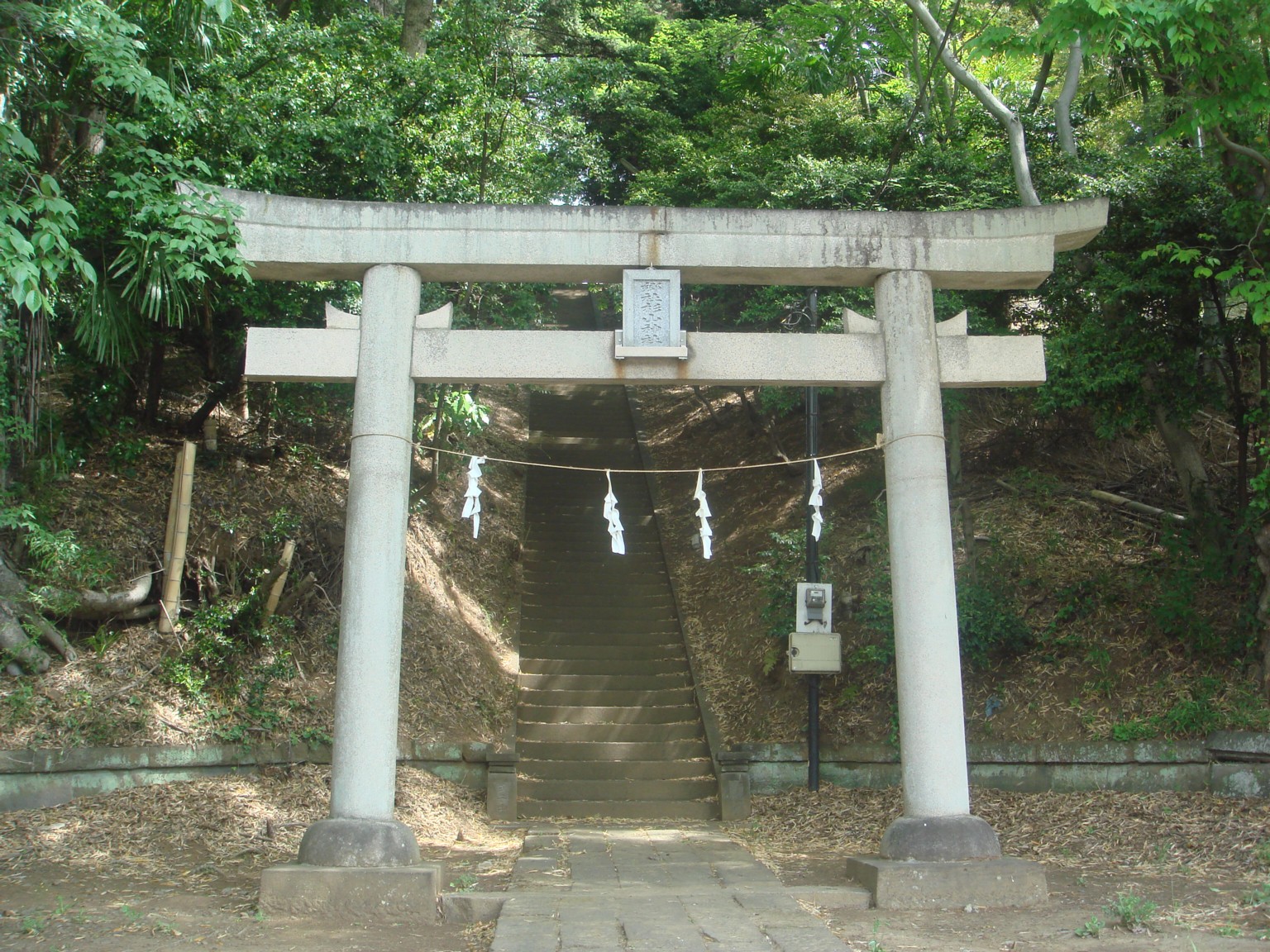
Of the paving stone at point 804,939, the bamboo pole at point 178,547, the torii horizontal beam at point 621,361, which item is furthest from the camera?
the bamboo pole at point 178,547

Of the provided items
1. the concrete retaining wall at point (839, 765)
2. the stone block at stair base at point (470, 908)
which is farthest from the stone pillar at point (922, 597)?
the concrete retaining wall at point (839, 765)

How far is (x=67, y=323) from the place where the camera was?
33.8 feet

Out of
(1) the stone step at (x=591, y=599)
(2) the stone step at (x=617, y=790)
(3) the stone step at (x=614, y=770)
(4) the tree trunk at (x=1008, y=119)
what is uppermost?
(4) the tree trunk at (x=1008, y=119)

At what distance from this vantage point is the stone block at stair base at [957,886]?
6324 mm

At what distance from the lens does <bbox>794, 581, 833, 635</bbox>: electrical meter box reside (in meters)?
10.1

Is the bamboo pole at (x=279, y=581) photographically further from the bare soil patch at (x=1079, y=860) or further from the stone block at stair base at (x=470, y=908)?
the bare soil patch at (x=1079, y=860)

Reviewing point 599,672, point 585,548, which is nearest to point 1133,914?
point 599,672

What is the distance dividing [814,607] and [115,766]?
6.38m

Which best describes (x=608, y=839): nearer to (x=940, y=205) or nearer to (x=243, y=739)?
(x=243, y=739)

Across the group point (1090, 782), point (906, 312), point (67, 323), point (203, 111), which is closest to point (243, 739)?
point (67, 323)

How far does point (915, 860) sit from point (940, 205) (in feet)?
27.6

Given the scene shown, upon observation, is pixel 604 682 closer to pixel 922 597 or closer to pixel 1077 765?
pixel 1077 765

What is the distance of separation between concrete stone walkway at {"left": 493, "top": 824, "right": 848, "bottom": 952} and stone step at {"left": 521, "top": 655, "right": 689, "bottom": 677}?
11.1 feet

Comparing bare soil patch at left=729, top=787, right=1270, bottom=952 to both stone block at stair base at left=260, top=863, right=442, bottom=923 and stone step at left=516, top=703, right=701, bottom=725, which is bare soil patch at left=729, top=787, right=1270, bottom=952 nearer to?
stone step at left=516, top=703, right=701, bottom=725
